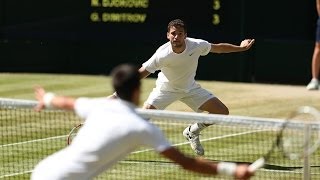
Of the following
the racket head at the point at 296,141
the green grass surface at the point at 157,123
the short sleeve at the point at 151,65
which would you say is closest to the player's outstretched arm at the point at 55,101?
the racket head at the point at 296,141

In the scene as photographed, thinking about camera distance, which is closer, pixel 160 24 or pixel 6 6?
pixel 160 24

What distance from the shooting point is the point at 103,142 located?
7238 millimetres

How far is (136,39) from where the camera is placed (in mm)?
24219

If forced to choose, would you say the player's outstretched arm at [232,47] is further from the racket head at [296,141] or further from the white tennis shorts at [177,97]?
the racket head at [296,141]

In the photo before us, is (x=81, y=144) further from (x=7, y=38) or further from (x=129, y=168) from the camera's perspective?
(x=7, y=38)

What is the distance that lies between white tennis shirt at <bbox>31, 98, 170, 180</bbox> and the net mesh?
2.31 meters

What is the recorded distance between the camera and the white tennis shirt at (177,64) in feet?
45.3

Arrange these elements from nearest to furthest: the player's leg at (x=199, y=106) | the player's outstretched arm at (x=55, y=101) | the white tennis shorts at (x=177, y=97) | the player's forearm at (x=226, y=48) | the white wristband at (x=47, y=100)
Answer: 1. the player's outstretched arm at (x=55, y=101)
2. the white wristband at (x=47, y=100)
3. the player's forearm at (x=226, y=48)
4. the player's leg at (x=199, y=106)
5. the white tennis shorts at (x=177, y=97)

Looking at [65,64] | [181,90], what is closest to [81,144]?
[181,90]

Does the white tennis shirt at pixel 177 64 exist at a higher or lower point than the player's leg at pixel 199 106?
higher

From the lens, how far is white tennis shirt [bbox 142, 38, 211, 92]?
45.3 feet

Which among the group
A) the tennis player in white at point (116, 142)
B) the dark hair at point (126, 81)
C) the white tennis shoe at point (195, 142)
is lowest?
the white tennis shoe at point (195, 142)

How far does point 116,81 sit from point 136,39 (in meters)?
17.0

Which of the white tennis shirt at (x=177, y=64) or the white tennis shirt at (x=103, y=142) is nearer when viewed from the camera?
the white tennis shirt at (x=103, y=142)
